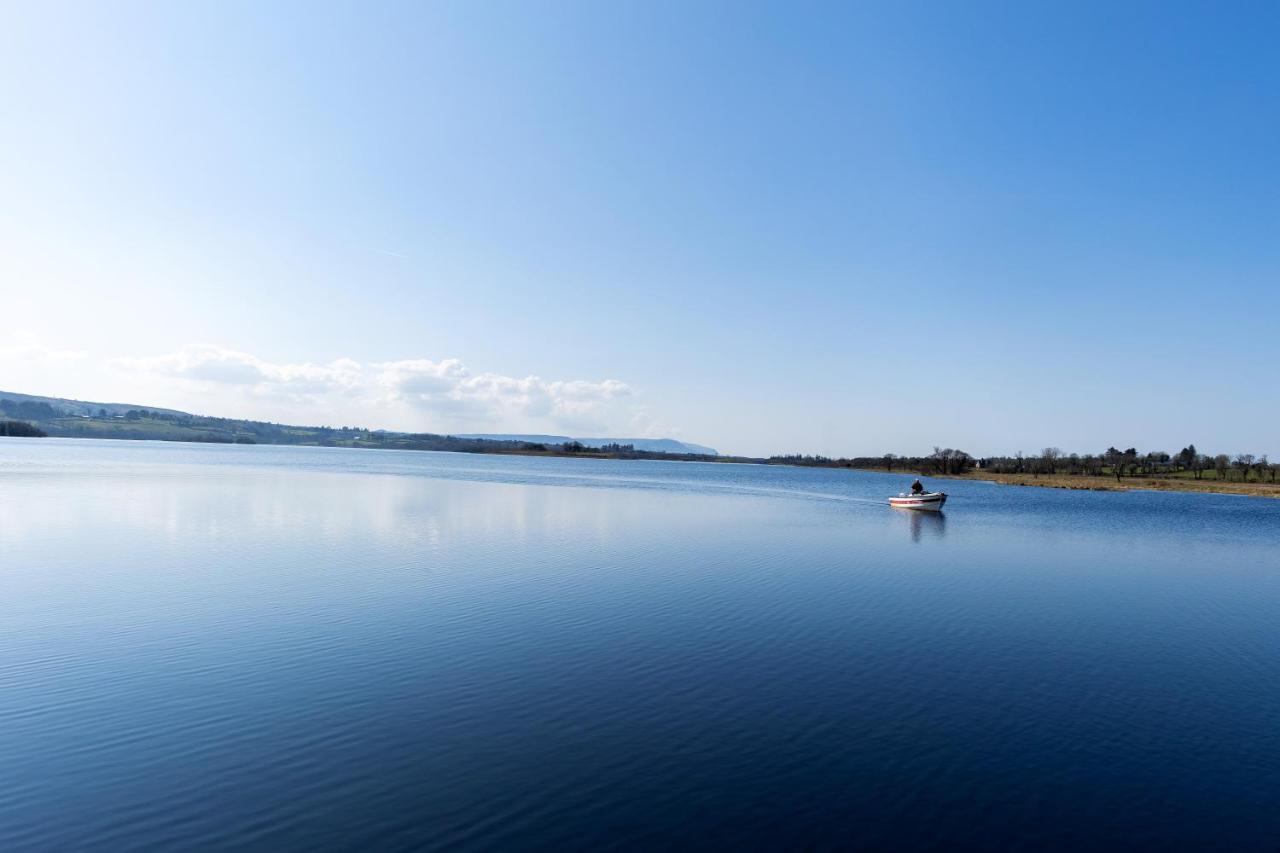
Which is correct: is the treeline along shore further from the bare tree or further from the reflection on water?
the reflection on water

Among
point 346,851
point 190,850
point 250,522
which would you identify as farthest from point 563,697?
point 250,522

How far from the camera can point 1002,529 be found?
49.3m

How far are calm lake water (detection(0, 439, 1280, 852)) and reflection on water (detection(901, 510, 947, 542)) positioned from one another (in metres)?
14.4

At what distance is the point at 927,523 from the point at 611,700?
45810mm

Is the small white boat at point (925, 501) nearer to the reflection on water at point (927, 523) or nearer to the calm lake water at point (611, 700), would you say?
the reflection on water at point (927, 523)

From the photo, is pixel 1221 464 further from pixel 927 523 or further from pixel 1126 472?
pixel 927 523

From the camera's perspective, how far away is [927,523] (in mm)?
52656

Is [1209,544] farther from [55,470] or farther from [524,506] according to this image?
[55,470]

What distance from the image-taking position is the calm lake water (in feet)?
29.3

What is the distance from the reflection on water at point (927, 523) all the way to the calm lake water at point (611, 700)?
14423 mm

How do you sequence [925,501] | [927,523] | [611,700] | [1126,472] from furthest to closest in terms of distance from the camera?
[1126,472] < [925,501] < [927,523] < [611,700]

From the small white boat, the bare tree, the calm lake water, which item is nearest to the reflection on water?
the small white boat

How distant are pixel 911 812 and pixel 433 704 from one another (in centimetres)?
823

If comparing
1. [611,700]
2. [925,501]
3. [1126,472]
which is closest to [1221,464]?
[1126,472]
